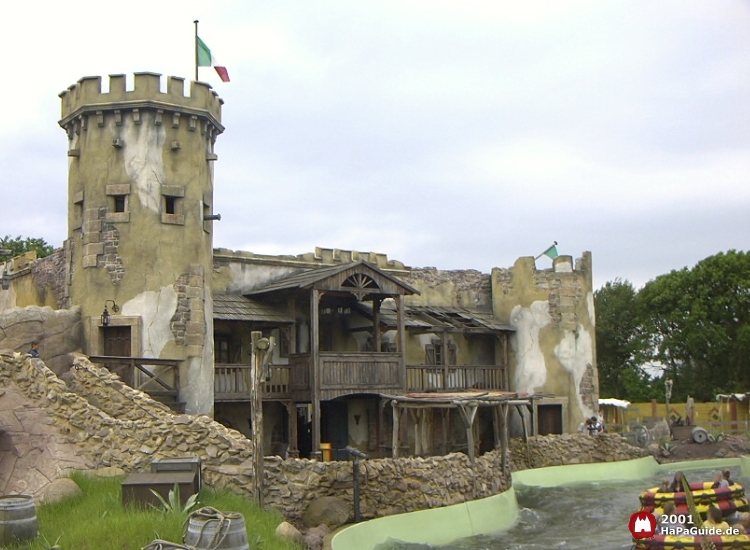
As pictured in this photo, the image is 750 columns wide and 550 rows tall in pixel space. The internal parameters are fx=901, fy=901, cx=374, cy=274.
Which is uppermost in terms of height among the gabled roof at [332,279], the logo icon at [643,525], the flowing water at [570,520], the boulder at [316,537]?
the gabled roof at [332,279]

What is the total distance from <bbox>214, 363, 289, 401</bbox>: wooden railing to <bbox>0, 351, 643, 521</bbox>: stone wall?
4580 mm

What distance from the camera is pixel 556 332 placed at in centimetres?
3155

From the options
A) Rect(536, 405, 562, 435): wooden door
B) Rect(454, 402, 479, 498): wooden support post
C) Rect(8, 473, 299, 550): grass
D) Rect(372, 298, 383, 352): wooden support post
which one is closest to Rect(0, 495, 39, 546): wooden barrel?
Rect(8, 473, 299, 550): grass

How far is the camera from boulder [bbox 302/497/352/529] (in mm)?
17344

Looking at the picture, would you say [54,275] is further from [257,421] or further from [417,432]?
[417,432]

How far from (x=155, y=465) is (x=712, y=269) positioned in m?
39.7

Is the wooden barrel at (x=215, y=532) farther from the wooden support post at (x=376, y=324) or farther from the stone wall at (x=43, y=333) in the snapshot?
the wooden support post at (x=376, y=324)

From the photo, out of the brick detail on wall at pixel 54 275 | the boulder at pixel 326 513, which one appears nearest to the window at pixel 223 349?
the brick detail on wall at pixel 54 275

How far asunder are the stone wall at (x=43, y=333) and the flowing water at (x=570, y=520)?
9.37 m

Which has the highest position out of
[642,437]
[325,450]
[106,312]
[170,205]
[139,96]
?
[139,96]

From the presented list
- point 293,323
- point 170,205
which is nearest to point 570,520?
point 293,323

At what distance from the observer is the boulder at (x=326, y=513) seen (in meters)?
17.3

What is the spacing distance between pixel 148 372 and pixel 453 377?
1158 centimetres

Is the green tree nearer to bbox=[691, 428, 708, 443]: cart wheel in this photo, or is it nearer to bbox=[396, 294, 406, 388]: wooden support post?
bbox=[691, 428, 708, 443]: cart wheel
